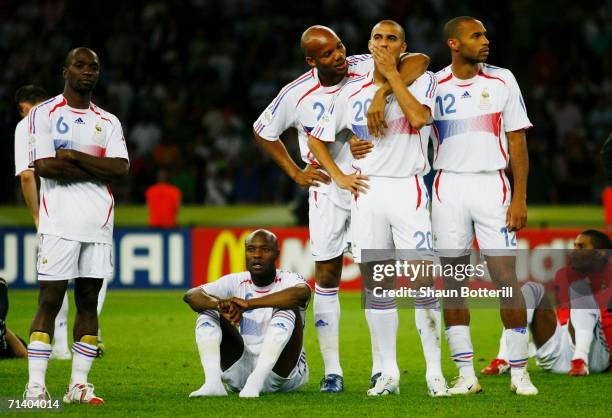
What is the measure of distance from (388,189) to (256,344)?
4.88ft

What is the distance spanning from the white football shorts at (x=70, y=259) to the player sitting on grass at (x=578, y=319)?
3.37m

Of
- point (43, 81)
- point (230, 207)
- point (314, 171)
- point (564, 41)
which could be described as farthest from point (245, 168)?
point (314, 171)

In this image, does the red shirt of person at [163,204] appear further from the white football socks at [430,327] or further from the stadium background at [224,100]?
the white football socks at [430,327]

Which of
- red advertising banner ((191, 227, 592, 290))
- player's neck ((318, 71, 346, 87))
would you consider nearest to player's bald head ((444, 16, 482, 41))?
player's neck ((318, 71, 346, 87))

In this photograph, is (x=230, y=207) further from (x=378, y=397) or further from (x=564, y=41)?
(x=378, y=397)

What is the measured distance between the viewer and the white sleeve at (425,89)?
7812mm

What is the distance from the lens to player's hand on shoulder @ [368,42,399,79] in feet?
25.5

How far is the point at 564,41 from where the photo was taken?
2111cm

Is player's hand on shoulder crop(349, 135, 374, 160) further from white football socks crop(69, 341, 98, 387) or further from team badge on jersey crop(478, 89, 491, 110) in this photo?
white football socks crop(69, 341, 98, 387)

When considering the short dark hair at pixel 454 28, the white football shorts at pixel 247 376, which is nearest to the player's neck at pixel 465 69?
the short dark hair at pixel 454 28

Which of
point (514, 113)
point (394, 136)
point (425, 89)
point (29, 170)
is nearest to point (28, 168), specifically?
point (29, 170)

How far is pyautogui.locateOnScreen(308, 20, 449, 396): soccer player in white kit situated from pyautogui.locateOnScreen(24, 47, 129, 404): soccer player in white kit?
63.5 inches

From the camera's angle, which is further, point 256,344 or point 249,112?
point 249,112

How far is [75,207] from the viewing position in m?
7.66
